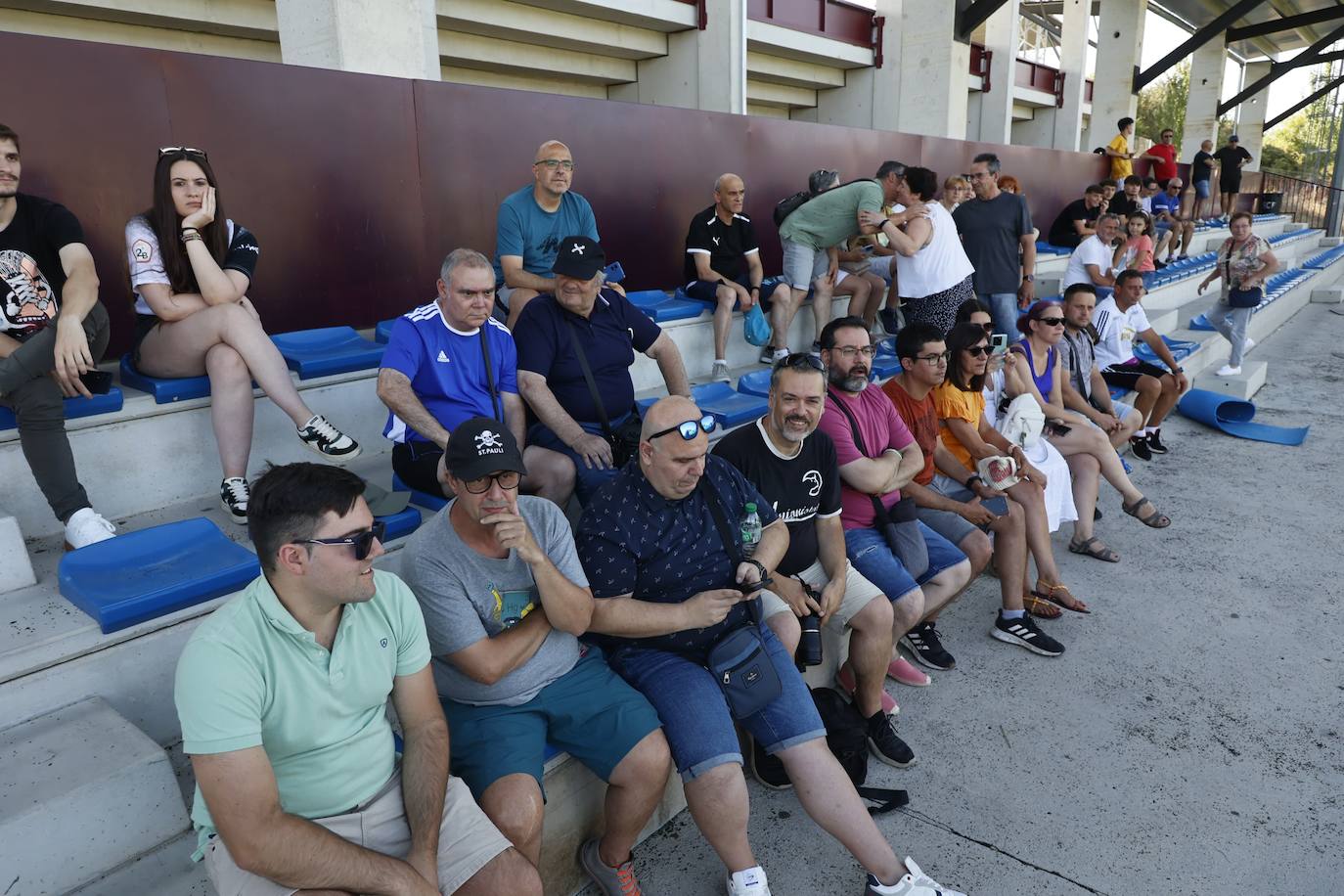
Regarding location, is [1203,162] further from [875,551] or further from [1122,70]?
[875,551]

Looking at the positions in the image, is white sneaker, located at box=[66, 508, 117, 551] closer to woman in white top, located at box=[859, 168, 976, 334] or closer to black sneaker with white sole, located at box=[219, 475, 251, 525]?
black sneaker with white sole, located at box=[219, 475, 251, 525]

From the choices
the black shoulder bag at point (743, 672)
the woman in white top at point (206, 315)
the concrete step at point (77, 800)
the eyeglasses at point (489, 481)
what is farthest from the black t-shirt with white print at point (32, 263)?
the black shoulder bag at point (743, 672)

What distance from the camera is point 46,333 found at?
8.41 ft

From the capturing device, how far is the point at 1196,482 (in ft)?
18.6

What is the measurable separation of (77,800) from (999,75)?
17.0 metres

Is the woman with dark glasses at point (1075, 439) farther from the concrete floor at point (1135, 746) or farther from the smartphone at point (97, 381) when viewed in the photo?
the smartphone at point (97, 381)

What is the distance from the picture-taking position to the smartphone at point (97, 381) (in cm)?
274

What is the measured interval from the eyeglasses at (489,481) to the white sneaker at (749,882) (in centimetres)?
115

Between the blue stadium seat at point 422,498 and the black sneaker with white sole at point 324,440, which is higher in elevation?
the black sneaker with white sole at point 324,440

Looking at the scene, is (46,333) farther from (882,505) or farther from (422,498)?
(882,505)

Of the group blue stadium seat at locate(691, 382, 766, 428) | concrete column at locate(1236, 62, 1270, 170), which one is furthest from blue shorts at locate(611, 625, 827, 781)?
concrete column at locate(1236, 62, 1270, 170)

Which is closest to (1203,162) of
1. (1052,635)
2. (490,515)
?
(1052,635)

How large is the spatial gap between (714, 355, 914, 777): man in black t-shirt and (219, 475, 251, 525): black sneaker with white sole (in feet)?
5.29

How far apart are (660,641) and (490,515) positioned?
2.30ft
